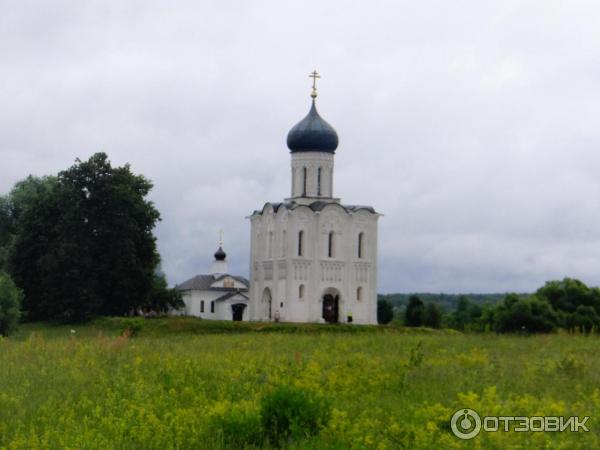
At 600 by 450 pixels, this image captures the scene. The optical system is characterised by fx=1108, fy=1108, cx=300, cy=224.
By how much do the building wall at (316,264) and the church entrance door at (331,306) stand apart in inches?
15.2

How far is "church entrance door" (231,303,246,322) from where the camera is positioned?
3194 inches

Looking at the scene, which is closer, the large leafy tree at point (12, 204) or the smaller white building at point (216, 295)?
the large leafy tree at point (12, 204)

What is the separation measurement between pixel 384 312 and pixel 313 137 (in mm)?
18103

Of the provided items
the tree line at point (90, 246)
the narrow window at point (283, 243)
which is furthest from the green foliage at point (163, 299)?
the narrow window at point (283, 243)

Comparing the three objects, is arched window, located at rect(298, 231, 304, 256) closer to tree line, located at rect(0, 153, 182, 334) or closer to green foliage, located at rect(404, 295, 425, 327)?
tree line, located at rect(0, 153, 182, 334)

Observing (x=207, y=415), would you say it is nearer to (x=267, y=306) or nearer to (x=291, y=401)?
(x=291, y=401)

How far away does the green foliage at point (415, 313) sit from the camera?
73.1 meters

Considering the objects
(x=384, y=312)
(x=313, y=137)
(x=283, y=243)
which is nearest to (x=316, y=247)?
(x=283, y=243)

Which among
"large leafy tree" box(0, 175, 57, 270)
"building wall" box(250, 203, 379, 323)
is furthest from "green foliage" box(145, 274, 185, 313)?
"large leafy tree" box(0, 175, 57, 270)

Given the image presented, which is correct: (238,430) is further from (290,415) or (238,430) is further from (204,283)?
(204,283)

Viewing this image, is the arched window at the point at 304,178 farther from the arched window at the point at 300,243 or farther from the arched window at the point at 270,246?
the arched window at the point at 270,246

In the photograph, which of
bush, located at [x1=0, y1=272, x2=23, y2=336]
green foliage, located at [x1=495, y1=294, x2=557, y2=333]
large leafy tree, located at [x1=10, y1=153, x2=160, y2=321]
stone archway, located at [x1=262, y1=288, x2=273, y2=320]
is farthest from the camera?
stone archway, located at [x1=262, y1=288, x2=273, y2=320]

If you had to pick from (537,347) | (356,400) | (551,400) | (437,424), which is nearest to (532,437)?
(437,424)

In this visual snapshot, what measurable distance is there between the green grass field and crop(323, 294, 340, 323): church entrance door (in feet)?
134
